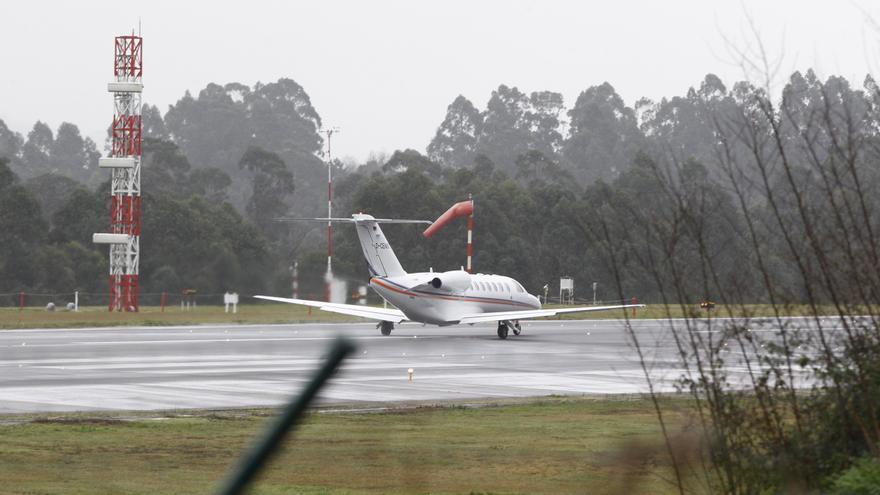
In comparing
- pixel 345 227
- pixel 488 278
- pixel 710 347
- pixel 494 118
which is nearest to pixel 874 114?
pixel 710 347

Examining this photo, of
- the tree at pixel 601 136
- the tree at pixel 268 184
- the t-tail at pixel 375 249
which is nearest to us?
the t-tail at pixel 375 249

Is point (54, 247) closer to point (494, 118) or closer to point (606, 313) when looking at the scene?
point (606, 313)

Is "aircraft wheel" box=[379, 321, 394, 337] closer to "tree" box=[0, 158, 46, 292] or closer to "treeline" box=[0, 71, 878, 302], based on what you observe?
"treeline" box=[0, 71, 878, 302]

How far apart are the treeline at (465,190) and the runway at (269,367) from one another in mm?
1282

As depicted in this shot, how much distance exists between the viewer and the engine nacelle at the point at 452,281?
47562mm

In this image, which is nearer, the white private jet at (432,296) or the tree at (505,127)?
the white private jet at (432,296)

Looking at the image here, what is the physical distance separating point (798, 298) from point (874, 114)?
7.74 ft

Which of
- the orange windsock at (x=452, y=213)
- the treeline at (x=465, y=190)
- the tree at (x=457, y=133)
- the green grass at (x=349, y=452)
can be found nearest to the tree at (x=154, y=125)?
the treeline at (x=465, y=190)

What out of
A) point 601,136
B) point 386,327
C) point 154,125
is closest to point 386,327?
point 386,327

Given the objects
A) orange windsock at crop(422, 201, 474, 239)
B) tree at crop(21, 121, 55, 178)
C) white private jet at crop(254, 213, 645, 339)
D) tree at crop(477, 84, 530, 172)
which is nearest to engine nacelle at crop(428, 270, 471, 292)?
white private jet at crop(254, 213, 645, 339)

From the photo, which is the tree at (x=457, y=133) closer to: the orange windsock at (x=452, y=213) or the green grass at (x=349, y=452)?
the orange windsock at (x=452, y=213)

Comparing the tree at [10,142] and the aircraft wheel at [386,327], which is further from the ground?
the tree at [10,142]

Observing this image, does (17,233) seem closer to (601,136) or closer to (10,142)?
(601,136)

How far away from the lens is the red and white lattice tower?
58344 mm
